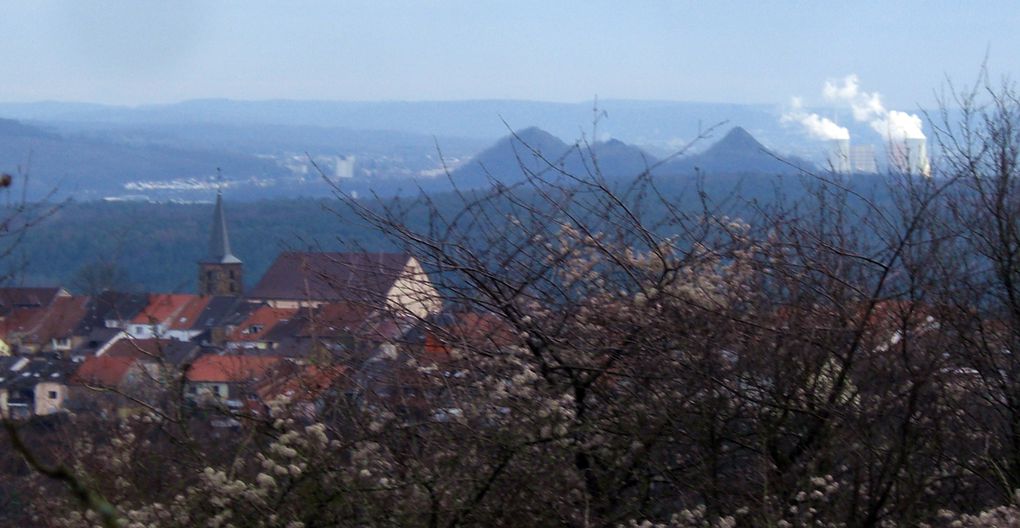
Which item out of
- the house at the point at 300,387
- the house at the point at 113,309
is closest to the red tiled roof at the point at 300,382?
the house at the point at 300,387

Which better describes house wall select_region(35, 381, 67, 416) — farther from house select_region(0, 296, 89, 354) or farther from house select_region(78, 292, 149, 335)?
house select_region(78, 292, 149, 335)

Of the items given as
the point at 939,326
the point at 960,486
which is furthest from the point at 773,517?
the point at 939,326

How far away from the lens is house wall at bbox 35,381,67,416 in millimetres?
8992

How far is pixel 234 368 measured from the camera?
721 cm

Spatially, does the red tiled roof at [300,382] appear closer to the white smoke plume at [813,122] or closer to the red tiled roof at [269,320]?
the red tiled roof at [269,320]

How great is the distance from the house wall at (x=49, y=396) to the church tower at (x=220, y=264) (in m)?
51.2

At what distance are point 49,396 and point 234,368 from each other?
9.30 feet

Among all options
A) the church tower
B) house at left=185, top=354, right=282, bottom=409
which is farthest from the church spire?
house at left=185, top=354, right=282, bottom=409

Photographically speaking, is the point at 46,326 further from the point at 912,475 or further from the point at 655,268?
the point at 912,475

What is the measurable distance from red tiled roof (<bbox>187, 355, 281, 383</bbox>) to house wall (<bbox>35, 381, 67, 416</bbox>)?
1.96 metres

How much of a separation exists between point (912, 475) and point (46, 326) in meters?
7.73

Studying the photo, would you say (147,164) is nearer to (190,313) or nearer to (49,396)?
(190,313)

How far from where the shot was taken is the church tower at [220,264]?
62812 mm

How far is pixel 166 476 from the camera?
470 centimetres
